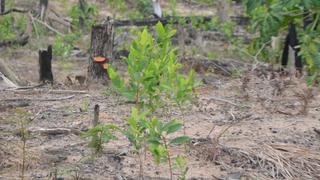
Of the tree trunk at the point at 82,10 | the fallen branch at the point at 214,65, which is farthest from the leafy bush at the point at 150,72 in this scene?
the tree trunk at the point at 82,10

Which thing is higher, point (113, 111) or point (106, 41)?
point (106, 41)

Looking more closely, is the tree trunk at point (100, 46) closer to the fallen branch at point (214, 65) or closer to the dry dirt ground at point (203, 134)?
the dry dirt ground at point (203, 134)

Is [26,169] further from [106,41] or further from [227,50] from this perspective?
[227,50]

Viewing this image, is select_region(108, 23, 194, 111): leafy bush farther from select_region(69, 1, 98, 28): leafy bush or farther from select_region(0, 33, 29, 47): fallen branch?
select_region(69, 1, 98, 28): leafy bush

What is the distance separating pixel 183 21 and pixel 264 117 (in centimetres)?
504

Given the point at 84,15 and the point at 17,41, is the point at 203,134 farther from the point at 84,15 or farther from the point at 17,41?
the point at 84,15

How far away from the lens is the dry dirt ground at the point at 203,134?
412 cm

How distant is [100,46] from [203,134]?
2.64m

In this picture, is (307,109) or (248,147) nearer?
(248,147)

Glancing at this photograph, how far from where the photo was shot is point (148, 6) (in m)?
13.0

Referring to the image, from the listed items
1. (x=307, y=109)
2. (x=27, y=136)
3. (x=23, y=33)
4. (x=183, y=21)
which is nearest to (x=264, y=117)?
(x=307, y=109)

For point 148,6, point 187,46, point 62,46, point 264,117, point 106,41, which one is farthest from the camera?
point 148,6

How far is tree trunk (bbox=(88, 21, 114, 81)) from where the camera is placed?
23.3ft

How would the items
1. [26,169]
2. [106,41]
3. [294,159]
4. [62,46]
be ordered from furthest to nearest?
[62,46] → [106,41] → [294,159] → [26,169]
